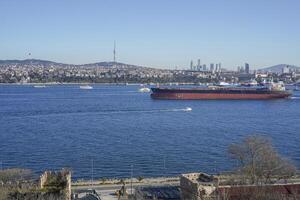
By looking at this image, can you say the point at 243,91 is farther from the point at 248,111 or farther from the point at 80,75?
the point at 80,75

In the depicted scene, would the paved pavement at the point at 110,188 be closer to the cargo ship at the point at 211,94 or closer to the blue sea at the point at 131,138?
the blue sea at the point at 131,138

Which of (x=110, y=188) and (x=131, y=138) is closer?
(x=110, y=188)

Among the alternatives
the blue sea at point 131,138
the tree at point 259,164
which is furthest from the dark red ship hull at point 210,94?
the tree at point 259,164

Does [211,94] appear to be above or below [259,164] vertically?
below

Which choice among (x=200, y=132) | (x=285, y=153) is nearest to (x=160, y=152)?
(x=285, y=153)

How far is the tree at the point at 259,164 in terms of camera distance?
850 cm

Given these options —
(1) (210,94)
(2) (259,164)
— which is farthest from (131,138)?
(1) (210,94)

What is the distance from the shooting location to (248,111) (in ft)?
90.6

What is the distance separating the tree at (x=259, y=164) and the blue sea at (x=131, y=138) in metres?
2.07

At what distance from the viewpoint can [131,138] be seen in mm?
16250

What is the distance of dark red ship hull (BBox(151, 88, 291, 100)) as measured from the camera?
122 ft

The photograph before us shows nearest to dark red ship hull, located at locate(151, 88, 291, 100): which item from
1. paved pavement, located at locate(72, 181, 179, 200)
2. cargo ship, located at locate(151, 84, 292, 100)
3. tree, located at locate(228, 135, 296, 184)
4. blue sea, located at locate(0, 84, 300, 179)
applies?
cargo ship, located at locate(151, 84, 292, 100)

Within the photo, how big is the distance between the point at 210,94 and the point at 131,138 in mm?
21911

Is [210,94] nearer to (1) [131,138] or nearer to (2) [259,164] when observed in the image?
(1) [131,138]
